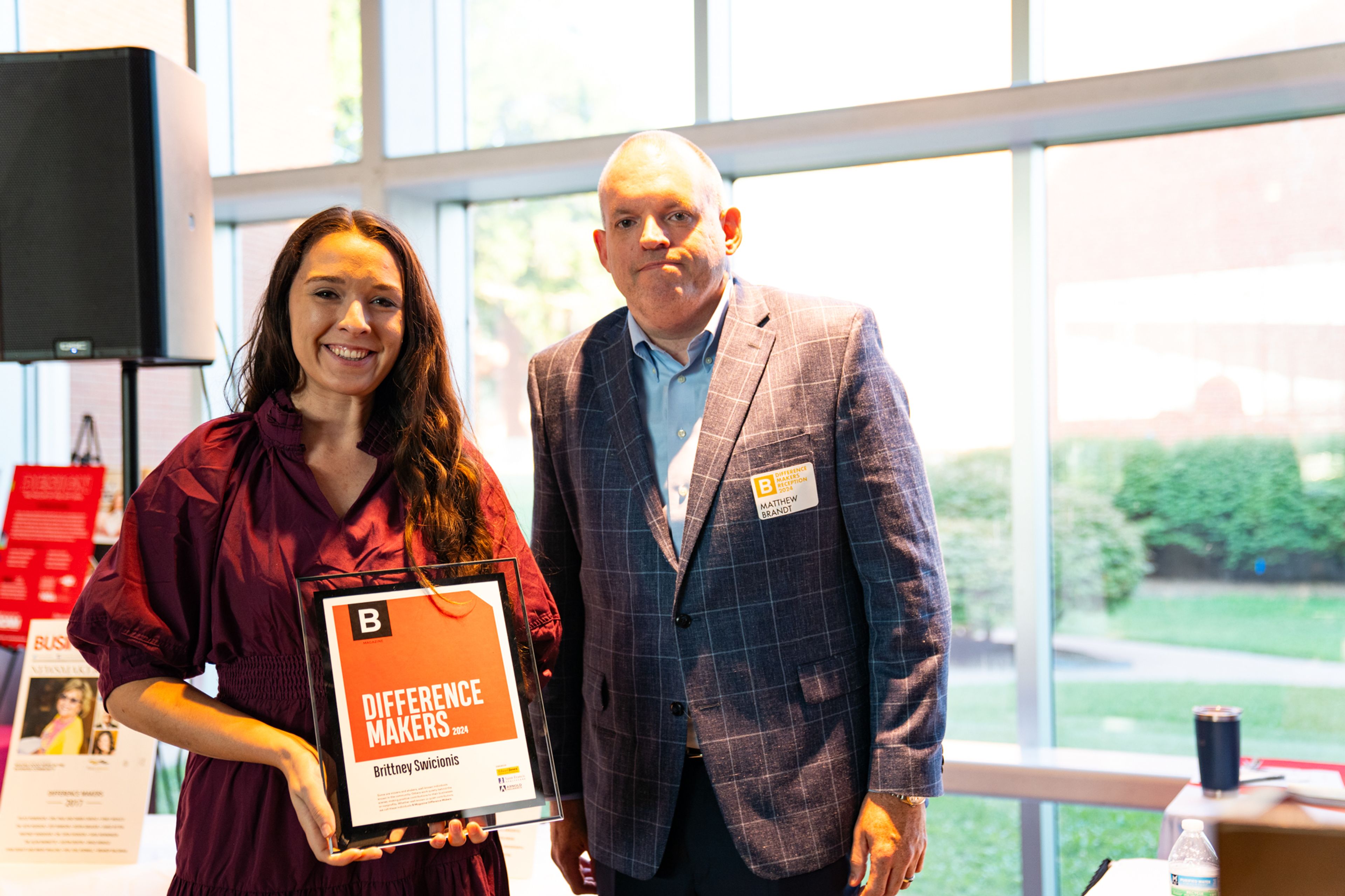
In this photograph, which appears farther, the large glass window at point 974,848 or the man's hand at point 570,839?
the large glass window at point 974,848

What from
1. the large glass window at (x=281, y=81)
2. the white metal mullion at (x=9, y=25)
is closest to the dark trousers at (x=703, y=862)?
the large glass window at (x=281, y=81)

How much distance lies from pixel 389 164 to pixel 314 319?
2.33m

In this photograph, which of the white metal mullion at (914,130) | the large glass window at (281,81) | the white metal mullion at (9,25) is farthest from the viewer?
the white metal mullion at (9,25)

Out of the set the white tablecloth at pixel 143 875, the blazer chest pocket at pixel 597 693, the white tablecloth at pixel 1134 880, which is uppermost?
the blazer chest pocket at pixel 597 693

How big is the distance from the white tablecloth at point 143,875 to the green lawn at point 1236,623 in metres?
1.76

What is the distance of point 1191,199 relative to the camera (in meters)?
3.06

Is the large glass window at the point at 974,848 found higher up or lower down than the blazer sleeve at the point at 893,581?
lower down

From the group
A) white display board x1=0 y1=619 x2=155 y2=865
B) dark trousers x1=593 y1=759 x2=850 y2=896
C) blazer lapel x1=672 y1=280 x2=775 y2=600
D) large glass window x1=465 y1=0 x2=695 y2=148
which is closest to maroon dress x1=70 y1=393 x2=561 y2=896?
dark trousers x1=593 y1=759 x2=850 y2=896

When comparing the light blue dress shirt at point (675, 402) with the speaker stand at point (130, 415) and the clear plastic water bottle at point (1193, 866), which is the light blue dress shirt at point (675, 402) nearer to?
the clear plastic water bottle at point (1193, 866)

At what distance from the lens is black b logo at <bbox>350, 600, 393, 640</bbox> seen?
1446mm

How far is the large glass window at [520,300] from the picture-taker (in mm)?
3789

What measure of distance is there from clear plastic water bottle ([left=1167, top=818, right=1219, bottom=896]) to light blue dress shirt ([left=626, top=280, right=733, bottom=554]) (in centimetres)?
100

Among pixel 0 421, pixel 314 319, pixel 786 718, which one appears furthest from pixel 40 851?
pixel 0 421

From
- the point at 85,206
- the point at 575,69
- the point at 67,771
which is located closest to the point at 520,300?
the point at 575,69
